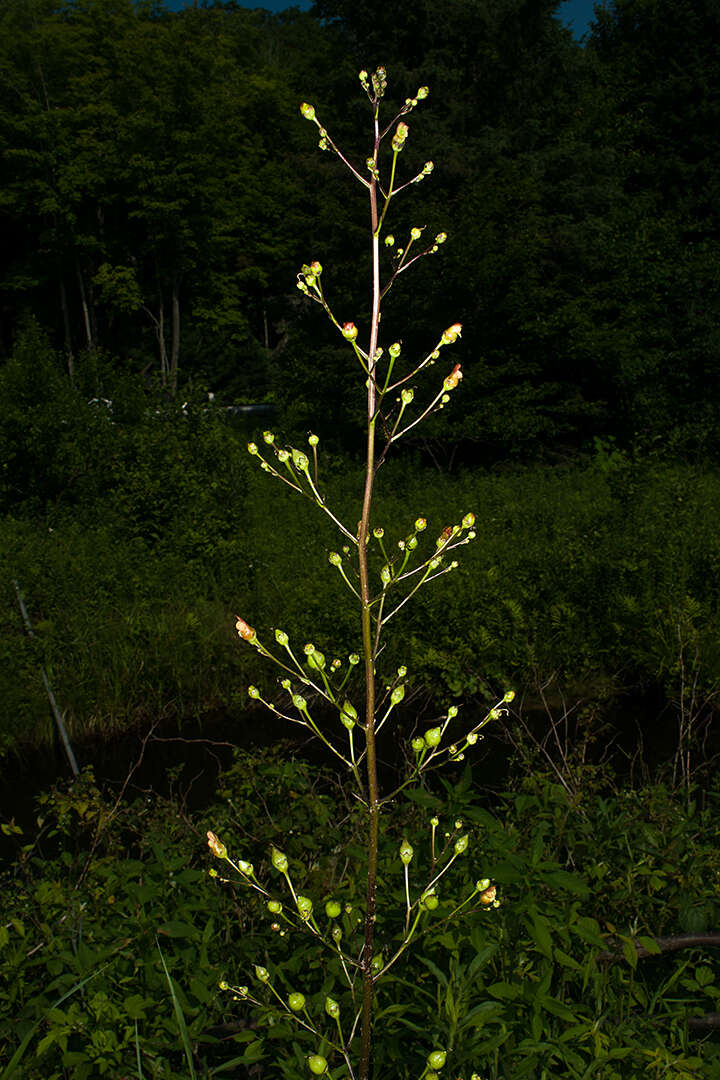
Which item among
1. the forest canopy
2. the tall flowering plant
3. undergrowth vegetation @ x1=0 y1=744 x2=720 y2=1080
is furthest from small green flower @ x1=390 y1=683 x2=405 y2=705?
the forest canopy

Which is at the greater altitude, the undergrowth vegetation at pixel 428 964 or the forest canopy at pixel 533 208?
the forest canopy at pixel 533 208

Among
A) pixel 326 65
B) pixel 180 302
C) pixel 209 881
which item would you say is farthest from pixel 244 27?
pixel 209 881

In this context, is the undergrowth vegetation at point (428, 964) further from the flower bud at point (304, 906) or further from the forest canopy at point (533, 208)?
the forest canopy at point (533, 208)

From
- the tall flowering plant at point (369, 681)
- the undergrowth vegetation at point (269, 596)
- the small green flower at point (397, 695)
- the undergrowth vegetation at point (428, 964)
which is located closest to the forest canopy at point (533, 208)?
the undergrowth vegetation at point (269, 596)

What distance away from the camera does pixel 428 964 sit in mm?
1708

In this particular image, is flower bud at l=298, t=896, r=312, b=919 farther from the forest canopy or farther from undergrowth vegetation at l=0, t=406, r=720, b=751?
the forest canopy

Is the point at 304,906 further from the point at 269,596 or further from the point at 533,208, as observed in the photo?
the point at 533,208

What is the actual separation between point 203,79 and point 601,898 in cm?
3283

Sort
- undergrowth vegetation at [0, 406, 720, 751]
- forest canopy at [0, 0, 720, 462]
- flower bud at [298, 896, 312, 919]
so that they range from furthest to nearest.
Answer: forest canopy at [0, 0, 720, 462]
undergrowth vegetation at [0, 406, 720, 751]
flower bud at [298, 896, 312, 919]

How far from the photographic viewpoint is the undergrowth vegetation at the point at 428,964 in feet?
5.81

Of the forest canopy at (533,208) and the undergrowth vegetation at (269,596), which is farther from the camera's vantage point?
the forest canopy at (533,208)

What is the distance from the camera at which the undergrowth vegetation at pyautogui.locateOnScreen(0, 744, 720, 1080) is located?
1771mm

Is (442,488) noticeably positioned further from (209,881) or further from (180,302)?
(180,302)

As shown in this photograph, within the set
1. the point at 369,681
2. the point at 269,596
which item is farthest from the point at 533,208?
the point at 369,681
